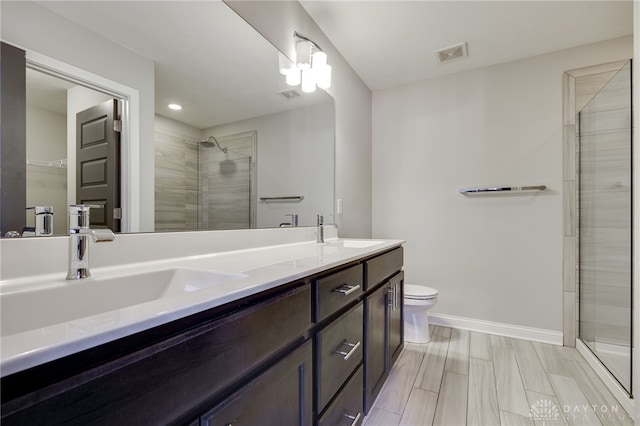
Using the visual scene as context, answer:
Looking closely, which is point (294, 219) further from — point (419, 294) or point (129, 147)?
point (419, 294)

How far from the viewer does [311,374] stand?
843 millimetres

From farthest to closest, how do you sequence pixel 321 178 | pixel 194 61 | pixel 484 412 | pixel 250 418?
pixel 321 178, pixel 484 412, pixel 194 61, pixel 250 418

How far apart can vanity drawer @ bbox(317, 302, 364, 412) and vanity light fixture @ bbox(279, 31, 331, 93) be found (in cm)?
137

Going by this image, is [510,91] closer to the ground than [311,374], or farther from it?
farther from it

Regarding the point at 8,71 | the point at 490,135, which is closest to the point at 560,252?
→ the point at 490,135

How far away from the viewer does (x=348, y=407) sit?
1.10 meters

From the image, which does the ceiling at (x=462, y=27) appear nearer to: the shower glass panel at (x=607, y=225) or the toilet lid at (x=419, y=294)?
the shower glass panel at (x=607, y=225)

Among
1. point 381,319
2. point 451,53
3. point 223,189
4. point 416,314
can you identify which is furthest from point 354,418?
point 451,53

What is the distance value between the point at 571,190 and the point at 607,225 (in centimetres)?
44

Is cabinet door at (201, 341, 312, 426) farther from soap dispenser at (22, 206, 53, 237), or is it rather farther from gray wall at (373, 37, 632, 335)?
gray wall at (373, 37, 632, 335)

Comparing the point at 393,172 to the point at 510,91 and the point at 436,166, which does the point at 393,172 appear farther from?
the point at 510,91

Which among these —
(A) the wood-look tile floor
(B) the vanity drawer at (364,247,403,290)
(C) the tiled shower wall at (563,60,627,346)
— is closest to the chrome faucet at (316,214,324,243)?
(B) the vanity drawer at (364,247,403,290)

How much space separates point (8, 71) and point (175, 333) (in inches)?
29.7

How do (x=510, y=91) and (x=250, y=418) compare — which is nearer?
(x=250, y=418)
